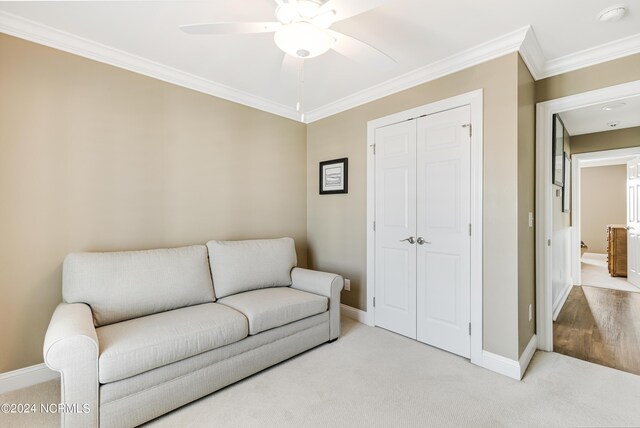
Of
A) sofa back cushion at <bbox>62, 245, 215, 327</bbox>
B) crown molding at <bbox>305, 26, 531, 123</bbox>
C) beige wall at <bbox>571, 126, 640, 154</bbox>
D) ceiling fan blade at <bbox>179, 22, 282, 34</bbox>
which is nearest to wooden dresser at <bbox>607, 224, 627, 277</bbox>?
beige wall at <bbox>571, 126, 640, 154</bbox>

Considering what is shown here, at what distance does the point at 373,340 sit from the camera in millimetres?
2771

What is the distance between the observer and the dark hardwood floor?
2.45 m

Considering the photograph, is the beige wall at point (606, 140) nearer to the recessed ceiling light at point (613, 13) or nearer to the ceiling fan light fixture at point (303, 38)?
the recessed ceiling light at point (613, 13)

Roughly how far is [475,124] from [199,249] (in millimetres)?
2484

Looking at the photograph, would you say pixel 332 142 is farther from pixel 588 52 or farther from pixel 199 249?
pixel 588 52

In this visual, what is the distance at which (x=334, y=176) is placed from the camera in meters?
3.50

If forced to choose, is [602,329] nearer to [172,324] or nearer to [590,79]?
[590,79]

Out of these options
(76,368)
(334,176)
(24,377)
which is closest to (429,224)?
(334,176)

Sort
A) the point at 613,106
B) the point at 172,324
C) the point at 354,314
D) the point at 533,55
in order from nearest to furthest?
the point at 172,324, the point at 533,55, the point at 613,106, the point at 354,314

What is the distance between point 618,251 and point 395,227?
5345mm

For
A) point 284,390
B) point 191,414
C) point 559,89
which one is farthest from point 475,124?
point 191,414

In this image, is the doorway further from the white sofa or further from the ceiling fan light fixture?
the ceiling fan light fixture

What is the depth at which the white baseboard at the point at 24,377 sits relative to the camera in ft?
6.39

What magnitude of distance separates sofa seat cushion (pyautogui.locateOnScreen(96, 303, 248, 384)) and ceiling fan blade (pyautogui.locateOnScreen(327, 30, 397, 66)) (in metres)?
1.86
